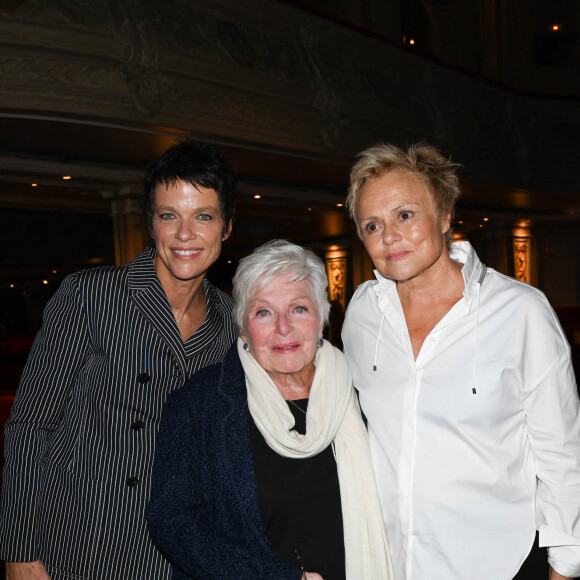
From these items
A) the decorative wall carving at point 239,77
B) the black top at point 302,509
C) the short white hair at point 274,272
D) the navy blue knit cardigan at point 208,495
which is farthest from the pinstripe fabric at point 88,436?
the decorative wall carving at point 239,77

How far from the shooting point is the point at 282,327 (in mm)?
1811

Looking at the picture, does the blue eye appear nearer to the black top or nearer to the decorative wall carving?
the black top

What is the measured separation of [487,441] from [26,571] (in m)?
1.41

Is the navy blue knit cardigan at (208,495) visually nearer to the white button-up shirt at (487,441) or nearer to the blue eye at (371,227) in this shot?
the white button-up shirt at (487,441)

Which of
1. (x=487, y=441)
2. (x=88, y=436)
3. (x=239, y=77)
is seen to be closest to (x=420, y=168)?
(x=487, y=441)

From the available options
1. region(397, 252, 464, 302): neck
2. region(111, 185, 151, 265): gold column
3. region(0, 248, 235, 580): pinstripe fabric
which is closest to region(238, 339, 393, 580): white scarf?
region(0, 248, 235, 580): pinstripe fabric

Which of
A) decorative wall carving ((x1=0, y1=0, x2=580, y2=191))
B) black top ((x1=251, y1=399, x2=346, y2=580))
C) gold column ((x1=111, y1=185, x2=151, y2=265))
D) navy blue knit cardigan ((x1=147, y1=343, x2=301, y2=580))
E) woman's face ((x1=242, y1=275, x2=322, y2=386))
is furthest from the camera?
gold column ((x1=111, y1=185, x2=151, y2=265))

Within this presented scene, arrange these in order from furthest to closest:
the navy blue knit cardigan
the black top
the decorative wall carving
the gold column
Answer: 1. the gold column
2. the decorative wall carving
3. the black top
4. the navy blue knit cardigan

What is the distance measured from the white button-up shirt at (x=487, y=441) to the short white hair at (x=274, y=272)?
1.22 feet

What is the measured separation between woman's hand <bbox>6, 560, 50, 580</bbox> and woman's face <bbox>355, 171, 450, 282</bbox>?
1379 millimetres

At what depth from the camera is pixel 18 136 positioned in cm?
621

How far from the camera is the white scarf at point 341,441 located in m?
1.69

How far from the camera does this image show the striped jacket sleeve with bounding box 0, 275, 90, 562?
1680 mm

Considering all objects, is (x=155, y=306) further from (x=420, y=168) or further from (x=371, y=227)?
(x=420, y=168)
